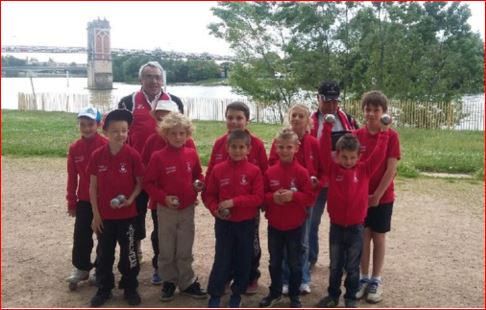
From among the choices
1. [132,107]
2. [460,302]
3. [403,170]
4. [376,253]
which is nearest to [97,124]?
[132,107]

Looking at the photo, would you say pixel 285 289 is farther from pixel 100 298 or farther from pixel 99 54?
pixel 99 54

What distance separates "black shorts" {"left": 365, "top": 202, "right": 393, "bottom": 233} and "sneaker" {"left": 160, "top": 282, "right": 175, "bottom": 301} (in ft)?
5.41

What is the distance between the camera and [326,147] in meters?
3.88

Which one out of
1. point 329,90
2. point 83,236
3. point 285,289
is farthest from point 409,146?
point 83,236

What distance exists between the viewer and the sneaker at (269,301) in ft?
12.4

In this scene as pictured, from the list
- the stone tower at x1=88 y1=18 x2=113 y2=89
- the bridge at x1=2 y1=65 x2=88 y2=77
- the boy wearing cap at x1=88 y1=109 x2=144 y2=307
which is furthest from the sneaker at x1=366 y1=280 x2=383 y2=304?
the stone tower at x1=88 y1=18 x2=113 y2=89

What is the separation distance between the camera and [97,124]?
13.6ft

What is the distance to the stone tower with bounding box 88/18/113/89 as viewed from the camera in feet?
237

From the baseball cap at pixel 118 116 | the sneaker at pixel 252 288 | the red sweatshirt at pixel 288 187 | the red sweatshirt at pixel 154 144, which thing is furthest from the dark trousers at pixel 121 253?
the red sweatshirt at pixel 288 187

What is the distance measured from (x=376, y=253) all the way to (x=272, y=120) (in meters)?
23.4

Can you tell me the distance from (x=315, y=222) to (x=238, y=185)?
1.15 m

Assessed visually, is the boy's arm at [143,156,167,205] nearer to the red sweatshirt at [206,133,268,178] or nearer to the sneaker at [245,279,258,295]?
the red sweatshirt at [206,133,268,178]

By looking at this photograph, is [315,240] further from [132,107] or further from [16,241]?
[16,241]

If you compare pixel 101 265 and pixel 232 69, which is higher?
pixel 232 69
